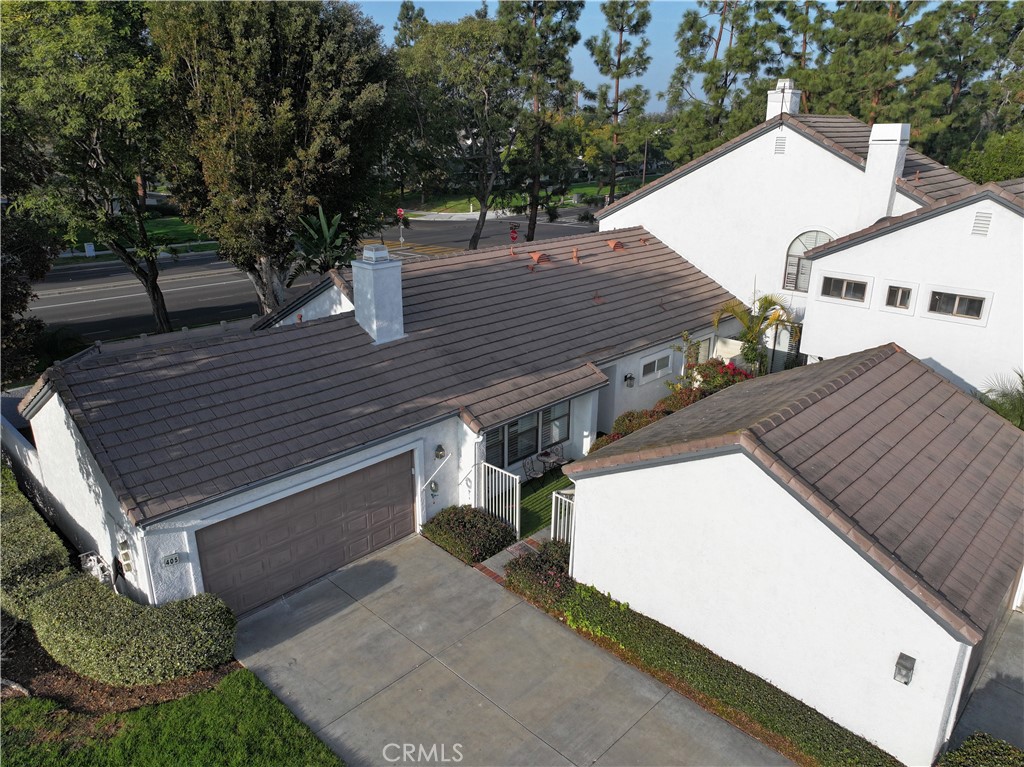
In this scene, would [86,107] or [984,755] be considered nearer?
[984,755]

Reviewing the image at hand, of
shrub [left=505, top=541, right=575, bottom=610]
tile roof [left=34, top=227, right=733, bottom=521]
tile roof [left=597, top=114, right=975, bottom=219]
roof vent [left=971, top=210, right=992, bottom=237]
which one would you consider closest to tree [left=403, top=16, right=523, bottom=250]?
tile roof [left=597, top=114, right=975, bottom=219]

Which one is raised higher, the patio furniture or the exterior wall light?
the exterior wall light

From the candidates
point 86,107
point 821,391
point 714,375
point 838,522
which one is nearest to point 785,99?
point 714,375

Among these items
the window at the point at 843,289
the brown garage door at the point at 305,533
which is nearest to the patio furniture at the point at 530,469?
the brown garage door at the point at 305,533

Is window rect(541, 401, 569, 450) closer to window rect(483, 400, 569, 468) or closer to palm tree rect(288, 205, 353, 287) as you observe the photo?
window rect(483, 400, 569, 468)

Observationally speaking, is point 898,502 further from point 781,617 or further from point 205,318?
point 205,318

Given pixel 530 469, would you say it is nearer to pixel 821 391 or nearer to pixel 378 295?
pixel 378 295
